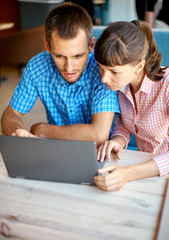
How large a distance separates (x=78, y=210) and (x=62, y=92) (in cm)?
68

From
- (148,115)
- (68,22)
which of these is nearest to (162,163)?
(148,115)

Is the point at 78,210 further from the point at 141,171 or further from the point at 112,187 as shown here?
the point at 141,171

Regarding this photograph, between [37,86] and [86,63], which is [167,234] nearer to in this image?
[86,63]

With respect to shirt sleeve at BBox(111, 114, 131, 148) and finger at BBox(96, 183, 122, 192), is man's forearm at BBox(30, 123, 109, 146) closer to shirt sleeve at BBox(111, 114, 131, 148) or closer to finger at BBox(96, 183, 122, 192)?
shirt sleeve at BBox(111, 114, 131, 148)

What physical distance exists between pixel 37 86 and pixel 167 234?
946 mm

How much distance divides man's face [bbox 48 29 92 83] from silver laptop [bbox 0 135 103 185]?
48 centimetres

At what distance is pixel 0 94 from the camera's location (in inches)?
148

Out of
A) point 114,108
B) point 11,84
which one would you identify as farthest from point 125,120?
point 11,84

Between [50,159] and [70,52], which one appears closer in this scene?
[50,159]

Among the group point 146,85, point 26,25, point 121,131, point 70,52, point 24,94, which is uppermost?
point 70,52

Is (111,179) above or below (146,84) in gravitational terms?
below

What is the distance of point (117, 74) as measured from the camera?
1.08m

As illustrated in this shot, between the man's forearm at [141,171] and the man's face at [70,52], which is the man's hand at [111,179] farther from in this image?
the man's face at [70,52]

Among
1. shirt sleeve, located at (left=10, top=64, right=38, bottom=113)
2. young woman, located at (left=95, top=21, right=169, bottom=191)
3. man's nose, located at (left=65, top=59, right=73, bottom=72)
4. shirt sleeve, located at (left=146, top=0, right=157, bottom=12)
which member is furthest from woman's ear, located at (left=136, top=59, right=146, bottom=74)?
shirt sleeve, located at (left=146, top=0, right=157, bottom=12)
